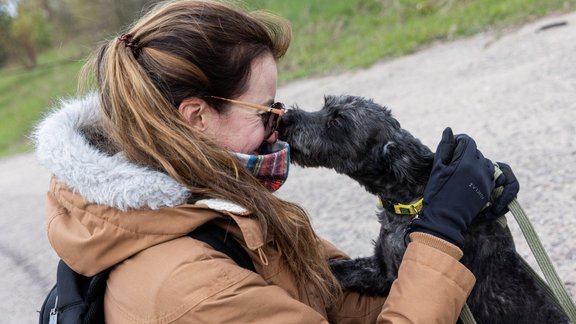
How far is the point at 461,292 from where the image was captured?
189 cm

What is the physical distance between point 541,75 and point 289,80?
20.5ft

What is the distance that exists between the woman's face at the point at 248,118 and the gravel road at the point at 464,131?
6.93ft

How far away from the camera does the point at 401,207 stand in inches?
98.3

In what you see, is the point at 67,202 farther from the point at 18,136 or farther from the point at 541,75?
the point at 18,136

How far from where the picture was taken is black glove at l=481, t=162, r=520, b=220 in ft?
7.09

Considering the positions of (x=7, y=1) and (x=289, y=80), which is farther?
(x=7, y=1)

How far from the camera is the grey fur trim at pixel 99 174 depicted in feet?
5.74

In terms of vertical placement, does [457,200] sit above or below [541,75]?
above

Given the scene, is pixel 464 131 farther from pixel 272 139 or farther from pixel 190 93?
pixel 190 93

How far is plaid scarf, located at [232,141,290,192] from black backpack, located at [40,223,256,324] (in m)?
0.35

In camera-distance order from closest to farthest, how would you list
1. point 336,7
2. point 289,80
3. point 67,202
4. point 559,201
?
point 67,202 → point 559,201 → point 289,80 → point 336,7

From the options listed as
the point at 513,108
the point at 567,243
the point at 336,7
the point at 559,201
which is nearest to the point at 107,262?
the point at 567,243

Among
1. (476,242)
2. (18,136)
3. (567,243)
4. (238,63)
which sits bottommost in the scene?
(18,136)

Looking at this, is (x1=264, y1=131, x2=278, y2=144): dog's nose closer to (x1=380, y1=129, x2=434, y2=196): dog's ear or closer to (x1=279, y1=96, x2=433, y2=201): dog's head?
(x1=279, y1=96, x2=433, y2=201): dog's head
